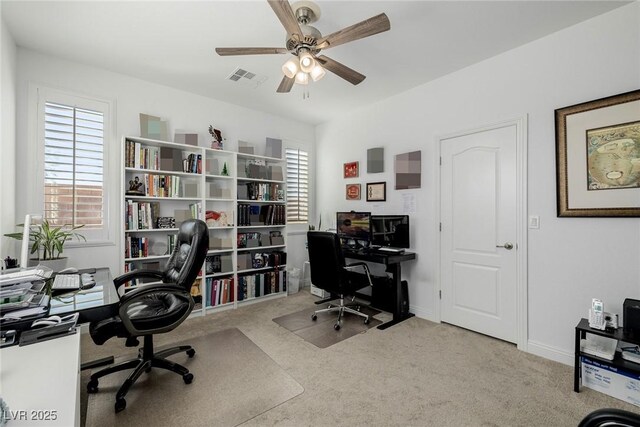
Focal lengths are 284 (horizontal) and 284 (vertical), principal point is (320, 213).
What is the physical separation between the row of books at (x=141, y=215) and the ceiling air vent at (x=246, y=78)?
66.4 inches

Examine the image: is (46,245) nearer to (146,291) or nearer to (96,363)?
(96,363)

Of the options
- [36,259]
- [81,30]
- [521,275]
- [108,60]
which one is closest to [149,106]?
[108,60]

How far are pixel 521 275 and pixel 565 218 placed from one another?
0.60 meters

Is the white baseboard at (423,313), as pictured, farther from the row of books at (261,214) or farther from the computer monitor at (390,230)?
the row of books at (261,214)

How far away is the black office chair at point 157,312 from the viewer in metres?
1.80

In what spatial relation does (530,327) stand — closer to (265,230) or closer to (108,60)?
(265,230)

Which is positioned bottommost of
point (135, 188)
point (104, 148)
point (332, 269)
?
point (332, 269)

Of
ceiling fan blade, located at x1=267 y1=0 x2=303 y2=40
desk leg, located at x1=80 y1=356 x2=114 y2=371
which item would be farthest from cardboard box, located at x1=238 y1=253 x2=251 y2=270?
ceiling fan blade, located at x1=267 y1=0 x2=303 y2=40

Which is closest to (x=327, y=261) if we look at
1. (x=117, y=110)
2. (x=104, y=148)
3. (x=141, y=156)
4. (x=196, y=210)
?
(x=196, y=210)

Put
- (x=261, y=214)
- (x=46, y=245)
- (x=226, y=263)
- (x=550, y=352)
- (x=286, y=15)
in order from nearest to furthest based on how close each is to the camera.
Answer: (x=286, y=15) < (x=550, y=352) < (x=46, y=245) < (x=226, y=263) < (x=261, y=214)

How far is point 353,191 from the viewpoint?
4180mm

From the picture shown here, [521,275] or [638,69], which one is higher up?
[638,69]

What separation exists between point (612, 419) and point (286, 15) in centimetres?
229

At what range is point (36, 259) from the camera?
248cm
